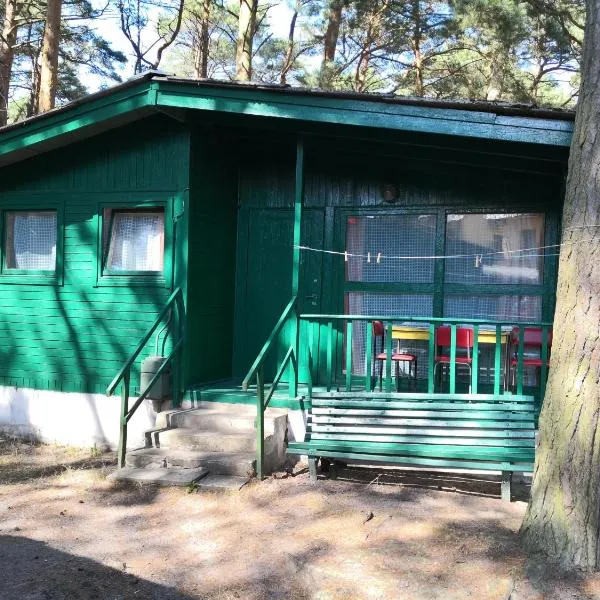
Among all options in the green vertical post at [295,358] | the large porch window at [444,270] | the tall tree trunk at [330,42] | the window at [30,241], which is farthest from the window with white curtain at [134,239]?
the tall tree trunk at [330,42]

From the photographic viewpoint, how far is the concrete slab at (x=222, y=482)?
17.4ft

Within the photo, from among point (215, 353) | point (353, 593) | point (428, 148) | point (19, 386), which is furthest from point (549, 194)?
point (19, 386)

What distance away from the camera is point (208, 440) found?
5.90 metres

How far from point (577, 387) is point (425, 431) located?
1.83 metres

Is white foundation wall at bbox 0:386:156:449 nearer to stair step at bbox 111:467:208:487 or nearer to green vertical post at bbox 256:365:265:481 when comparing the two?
stair step at bbox 111:467:208:487

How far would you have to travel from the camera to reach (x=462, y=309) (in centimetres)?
704

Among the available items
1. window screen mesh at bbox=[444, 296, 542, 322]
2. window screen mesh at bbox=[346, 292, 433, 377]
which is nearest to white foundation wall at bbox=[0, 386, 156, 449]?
window screen mesh at bbox=[346, 292, 433, 377]

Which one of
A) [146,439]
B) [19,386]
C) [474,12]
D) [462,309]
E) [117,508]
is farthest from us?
[474,12]

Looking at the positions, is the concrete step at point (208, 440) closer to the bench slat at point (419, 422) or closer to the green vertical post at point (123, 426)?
the green vertical post at point (123, 426)

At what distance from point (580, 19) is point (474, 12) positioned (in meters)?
2.01

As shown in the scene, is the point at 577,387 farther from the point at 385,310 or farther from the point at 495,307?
the point at 385,310

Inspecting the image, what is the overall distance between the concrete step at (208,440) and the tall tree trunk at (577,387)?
2.57 metres

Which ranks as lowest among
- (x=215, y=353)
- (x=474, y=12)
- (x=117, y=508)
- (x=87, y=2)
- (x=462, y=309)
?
(x=117, y=508)

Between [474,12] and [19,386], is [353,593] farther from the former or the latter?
[474,12]
